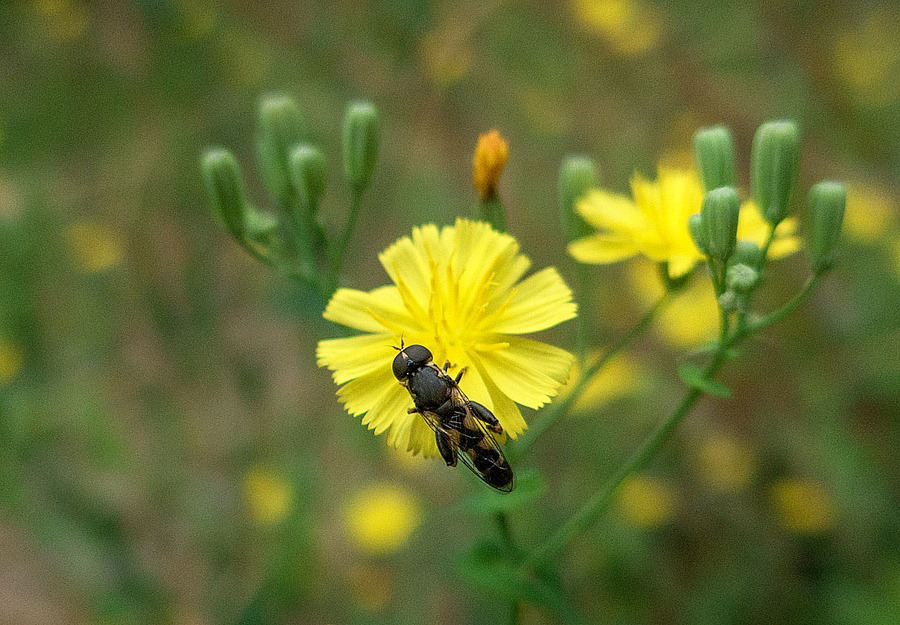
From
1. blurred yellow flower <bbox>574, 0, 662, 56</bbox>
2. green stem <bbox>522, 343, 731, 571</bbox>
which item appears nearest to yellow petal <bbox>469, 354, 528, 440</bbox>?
green stem <bbox>522, 343, 731, 571</bbox>

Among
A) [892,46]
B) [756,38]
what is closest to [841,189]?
[756,38]

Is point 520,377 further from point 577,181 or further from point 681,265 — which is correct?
point 577,181

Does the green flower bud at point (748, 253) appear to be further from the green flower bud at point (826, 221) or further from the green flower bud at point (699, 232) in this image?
the green flower bud at point (826, 221)

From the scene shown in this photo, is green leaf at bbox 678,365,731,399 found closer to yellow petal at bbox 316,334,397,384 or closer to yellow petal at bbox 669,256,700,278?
yellow petal at bbox 669,256,700,278

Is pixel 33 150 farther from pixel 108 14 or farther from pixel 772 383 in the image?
pixel 772 383

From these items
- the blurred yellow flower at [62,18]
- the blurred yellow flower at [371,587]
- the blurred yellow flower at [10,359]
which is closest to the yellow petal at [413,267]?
the blurred yellow flower at [371,587]
